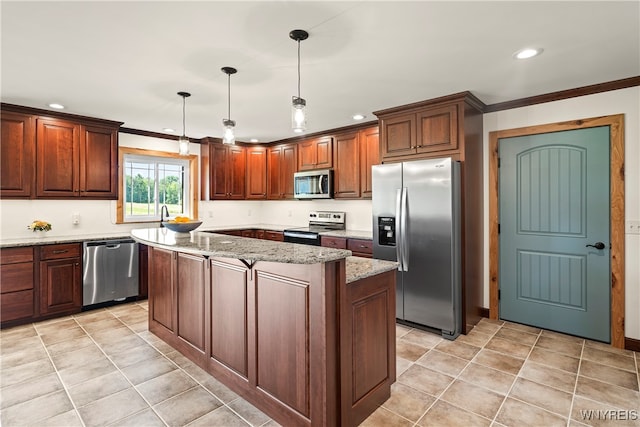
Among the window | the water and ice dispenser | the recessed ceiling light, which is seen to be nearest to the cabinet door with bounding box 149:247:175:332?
the window

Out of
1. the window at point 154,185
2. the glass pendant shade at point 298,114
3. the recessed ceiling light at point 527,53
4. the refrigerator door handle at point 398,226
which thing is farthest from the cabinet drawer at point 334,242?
the recessed ceiling light at point 527,53

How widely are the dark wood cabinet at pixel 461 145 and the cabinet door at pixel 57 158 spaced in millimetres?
3755

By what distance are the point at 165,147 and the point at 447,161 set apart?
14.0ft

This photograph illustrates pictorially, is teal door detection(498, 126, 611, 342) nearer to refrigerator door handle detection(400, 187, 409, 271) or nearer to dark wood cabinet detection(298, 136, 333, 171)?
refrigerator door handle detection(400, 187, 409, 271)

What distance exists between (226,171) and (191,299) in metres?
3.40

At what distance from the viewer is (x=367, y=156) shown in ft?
14.8

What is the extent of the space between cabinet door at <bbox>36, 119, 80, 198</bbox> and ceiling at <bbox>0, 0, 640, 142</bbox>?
1.16ft

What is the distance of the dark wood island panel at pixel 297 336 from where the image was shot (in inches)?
69.3

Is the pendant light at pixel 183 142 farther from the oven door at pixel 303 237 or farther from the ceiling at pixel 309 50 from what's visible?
the oven door at pixel 303 237

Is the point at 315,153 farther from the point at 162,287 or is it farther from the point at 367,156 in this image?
the point at 162,287

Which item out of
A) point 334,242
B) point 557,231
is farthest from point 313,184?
point 557,231

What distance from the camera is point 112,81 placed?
9.80 feet

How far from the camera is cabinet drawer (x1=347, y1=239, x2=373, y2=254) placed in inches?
160

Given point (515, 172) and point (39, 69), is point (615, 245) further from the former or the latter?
point (39, 69)
